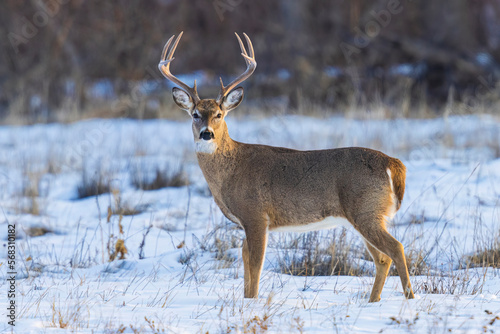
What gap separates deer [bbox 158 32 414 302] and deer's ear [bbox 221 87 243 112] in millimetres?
80

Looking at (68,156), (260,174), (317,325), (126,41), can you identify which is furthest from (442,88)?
(317,325)

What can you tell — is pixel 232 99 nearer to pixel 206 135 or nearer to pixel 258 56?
pixel 206 135

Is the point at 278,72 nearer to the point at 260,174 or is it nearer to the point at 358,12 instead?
the point at 358,12

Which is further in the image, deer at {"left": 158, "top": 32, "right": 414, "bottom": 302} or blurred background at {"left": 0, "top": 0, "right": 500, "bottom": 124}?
blurred background at {"left": 0, "top": 0, "right": 500, "bottom": 124}

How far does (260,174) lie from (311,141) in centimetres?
578

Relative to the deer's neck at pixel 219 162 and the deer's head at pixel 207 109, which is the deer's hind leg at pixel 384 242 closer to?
the deer's neck at pixel 219 162

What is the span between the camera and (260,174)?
542 cm

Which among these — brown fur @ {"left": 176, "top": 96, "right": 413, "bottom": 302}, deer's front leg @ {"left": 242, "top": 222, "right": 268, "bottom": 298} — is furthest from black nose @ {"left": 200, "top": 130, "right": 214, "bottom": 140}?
deer's front leg @ {"left": 242, "top": 222, "right": 268, "bottom": 298}

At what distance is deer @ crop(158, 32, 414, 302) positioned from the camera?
16.3 feet

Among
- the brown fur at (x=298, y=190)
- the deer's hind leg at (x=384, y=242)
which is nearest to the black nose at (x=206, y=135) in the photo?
the brown fur at (x=298, y=190)

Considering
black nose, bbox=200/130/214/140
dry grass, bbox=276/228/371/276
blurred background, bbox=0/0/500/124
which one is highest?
blurred background, bbox=0/0/500/124

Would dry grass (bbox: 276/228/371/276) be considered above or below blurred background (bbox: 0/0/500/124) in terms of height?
below

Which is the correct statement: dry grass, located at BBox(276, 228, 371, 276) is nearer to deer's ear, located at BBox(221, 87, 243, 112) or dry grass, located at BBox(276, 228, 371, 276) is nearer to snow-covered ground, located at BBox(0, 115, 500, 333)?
snow-covered ground, located at BBox(0, 115, 500, 333)

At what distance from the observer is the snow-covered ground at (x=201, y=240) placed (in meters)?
4.26
